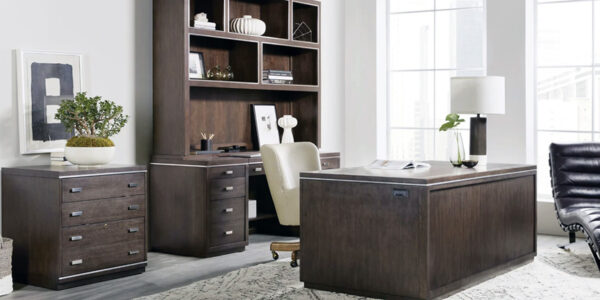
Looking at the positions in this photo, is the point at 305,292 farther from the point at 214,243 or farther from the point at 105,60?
the point at 105,60

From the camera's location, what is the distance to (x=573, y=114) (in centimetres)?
665

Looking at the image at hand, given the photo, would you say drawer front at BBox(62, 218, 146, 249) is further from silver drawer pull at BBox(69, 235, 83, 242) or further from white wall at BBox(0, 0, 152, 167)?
white wall at BBox(0, 0, 152, 167)

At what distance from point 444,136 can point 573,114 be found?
1.21m

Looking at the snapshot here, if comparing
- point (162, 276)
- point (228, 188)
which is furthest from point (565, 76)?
point (162, 276)

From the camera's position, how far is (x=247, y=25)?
19.9ft

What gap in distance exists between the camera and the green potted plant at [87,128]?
4711 millimetres

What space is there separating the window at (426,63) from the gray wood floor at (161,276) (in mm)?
2227

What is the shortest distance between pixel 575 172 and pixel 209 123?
2.96 meters

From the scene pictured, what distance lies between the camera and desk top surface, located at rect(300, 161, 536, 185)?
3906mm

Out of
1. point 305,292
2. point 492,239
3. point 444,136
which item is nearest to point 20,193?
point 305,292

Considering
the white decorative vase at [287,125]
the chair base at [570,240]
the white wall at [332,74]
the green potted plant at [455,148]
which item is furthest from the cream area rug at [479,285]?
the white wall at [332,74]

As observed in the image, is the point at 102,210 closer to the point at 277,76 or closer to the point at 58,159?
the point at 58,159

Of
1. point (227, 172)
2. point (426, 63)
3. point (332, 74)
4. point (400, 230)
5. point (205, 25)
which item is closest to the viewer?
point (400, 230)

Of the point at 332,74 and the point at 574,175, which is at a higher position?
the point at 332,74
